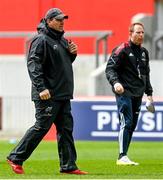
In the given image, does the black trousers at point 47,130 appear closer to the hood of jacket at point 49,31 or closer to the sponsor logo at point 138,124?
the hood of jacket at point 49,31

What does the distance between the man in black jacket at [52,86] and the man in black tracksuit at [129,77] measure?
1706 millimetres

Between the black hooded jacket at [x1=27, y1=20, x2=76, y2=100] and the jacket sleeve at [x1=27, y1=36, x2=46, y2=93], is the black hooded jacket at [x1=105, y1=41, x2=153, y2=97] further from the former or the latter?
the jacket sleeve at [x1=27, y1=36, x2=46, y2=93]

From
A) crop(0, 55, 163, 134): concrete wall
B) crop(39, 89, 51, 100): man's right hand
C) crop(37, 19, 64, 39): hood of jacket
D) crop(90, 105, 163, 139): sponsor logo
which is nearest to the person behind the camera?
crop(39, 89, 51, 100): man's right hand

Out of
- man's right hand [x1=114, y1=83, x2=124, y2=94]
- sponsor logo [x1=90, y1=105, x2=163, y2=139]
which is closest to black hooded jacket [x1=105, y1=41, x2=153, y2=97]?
man's right hand [x1=114, y1=83, x2=124, y2=94]

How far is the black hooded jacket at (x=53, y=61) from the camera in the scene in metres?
12.1

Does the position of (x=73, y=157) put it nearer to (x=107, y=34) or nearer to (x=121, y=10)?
(x=107, y=34)

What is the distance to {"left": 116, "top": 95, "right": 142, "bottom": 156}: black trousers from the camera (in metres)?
13.8

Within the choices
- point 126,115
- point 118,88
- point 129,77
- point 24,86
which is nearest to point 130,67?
point 129,77

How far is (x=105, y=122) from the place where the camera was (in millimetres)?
20938

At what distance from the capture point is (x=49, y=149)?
18000 mm

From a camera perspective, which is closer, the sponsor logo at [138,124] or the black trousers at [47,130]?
the black trousers at [47,130]

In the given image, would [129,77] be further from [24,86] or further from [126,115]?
[24,86]

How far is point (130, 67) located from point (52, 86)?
2.11m

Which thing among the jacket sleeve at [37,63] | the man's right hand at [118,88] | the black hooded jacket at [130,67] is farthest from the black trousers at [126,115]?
the jacket sleeve at [37,63]
